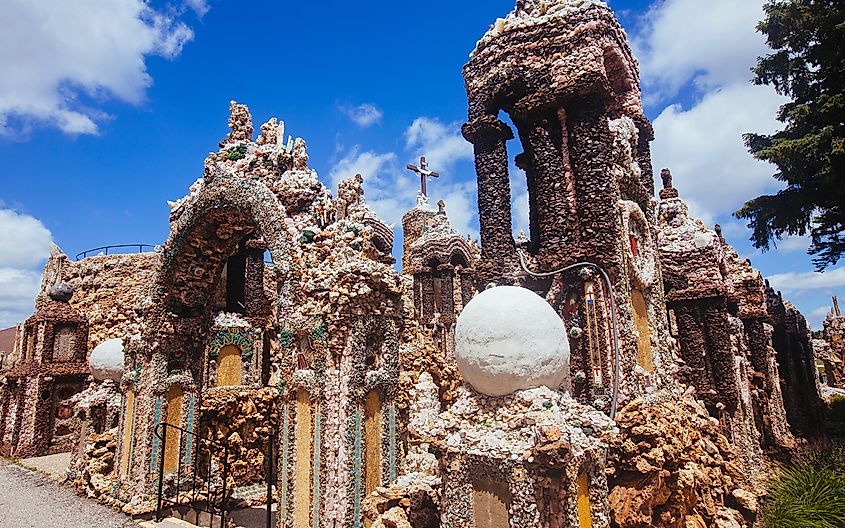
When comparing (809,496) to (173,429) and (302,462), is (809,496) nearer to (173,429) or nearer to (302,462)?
(302,462)

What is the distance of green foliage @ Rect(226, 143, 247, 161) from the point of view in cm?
919

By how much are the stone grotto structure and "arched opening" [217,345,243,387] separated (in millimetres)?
56

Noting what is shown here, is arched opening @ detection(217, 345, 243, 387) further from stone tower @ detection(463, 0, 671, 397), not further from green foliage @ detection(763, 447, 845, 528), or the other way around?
green foliage @ detection(763, 447, 845, 528)

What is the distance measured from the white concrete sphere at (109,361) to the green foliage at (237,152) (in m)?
5.44

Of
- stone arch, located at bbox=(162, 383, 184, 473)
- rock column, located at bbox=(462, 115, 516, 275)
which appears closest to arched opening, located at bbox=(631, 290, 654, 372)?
rock column, located at bbox=(462, 115, 516, 275)

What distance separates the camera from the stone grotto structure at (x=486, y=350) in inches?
212

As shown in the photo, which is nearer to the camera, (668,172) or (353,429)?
(353,429)

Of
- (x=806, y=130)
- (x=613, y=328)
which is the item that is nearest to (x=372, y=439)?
(x=613, y=328)

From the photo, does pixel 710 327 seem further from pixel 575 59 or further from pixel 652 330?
pixel 575 59

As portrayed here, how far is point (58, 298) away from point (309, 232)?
1555cm

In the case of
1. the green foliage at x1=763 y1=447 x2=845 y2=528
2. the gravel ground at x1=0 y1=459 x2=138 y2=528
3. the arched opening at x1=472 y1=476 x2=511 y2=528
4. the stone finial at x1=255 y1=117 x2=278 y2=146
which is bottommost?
the gravel ground at x1=0 y1=459 x2=138 y2=528

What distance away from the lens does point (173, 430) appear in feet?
33.2

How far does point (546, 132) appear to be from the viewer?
30.1 feet

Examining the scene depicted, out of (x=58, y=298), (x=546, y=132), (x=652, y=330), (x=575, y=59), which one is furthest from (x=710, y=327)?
(x=58, y=298)
